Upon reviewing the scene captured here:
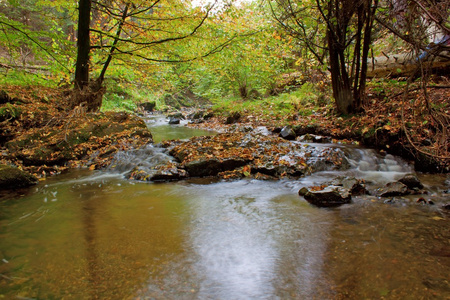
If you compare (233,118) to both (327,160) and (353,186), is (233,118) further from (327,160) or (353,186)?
(353,186)

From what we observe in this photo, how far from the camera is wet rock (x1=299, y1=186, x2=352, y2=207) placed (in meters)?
4.42

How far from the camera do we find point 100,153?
756 cm

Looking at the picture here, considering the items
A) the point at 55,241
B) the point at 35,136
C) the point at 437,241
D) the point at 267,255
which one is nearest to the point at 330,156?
the point at 437,241

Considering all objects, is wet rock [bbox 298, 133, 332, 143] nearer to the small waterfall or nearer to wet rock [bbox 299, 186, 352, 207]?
the small waterfall

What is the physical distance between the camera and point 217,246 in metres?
3.26

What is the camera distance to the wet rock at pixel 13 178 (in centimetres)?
512

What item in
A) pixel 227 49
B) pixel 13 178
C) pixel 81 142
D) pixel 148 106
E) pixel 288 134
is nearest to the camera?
pixel 13 178

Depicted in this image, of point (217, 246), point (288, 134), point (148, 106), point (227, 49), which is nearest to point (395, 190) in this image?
point (217, 246)

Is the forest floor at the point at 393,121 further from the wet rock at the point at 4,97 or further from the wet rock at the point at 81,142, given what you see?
the wet rock at the point at 4,97

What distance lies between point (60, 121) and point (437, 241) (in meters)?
9.54

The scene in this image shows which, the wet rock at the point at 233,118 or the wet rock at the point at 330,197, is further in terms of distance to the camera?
the wet rock at the point at 233,118

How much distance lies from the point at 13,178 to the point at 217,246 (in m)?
4.65

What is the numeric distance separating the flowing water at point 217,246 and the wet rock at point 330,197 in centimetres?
16

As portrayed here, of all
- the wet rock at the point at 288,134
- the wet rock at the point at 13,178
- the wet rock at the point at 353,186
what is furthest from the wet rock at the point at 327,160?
the wet rock at the point at 13,178
